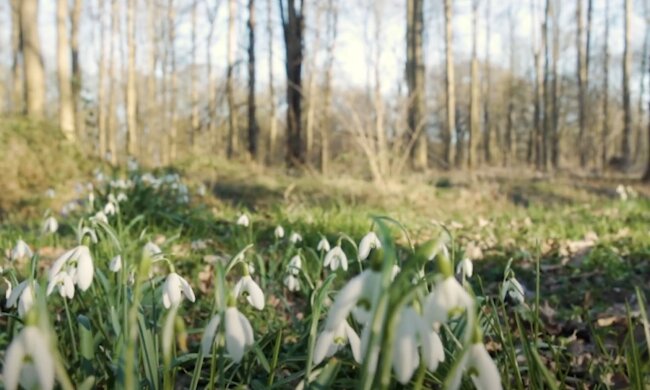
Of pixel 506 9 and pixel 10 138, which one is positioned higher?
pixel 506 9

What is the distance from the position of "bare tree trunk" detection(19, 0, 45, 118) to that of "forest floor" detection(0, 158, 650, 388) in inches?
107

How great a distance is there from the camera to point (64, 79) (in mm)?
12625

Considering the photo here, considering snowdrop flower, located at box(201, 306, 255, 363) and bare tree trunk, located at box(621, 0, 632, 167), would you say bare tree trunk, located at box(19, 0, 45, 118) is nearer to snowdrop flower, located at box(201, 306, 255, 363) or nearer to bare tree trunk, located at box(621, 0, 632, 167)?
snowdrop flower, located at box(201, 306, 255, 363)

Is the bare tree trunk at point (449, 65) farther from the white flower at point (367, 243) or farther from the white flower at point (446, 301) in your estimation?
the white flower at point (446, 301)

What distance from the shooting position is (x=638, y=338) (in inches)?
96.7

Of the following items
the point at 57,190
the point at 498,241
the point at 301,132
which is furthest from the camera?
the point at 301,132

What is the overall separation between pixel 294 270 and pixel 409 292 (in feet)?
5.67

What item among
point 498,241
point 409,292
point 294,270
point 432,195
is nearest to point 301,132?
point 432,195

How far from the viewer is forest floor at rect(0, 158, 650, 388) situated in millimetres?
2135

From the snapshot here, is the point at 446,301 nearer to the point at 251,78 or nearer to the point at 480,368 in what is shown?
Answer: the point at 480,368

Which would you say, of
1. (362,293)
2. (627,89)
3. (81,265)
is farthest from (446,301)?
(627,89)

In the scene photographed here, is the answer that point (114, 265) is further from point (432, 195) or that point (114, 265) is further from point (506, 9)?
point (506, 9)

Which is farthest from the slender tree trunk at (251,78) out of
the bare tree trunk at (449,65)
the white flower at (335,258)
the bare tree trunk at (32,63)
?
the white flower at (335,258)

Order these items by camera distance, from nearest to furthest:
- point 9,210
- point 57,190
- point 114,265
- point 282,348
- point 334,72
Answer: point 114,265, point 282,348, point 9,210, point 57,190, point 334,72
